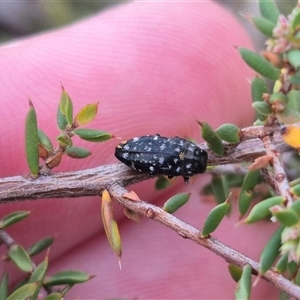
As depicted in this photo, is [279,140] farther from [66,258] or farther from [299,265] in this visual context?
[66,258]

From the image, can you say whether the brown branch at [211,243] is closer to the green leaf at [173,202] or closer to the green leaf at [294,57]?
the green leaf at [173,202]

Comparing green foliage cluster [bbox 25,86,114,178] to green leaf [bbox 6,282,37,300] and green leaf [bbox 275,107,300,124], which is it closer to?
green leaf [bbox 6,282,37,300]

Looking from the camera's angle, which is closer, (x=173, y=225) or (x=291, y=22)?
(x=291, y=22)

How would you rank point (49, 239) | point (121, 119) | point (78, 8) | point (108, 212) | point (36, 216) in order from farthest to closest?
point (78, 8)
point (121, 119)
point (36, 216)
point (49, 239)
point (108, 212)

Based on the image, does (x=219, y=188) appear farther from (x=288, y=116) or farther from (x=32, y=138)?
(x=32, y=138)

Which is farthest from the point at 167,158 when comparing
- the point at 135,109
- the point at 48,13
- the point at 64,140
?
the point at 48,13

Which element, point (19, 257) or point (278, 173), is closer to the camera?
point (278, 173)

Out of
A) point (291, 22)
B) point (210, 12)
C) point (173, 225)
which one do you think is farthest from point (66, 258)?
point (291, 22)

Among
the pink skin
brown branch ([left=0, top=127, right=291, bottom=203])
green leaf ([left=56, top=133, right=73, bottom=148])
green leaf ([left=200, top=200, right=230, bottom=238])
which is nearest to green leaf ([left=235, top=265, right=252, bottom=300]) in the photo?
green leaf ([left=200, top=200, right=230, bottom=238])
